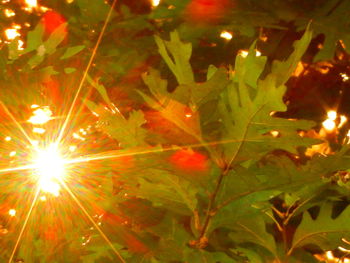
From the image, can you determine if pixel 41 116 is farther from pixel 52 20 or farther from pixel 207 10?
pixel 207 10

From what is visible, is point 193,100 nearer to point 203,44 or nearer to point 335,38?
point 335,38

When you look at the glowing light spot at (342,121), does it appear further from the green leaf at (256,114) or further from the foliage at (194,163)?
the green leaf at (256,114)

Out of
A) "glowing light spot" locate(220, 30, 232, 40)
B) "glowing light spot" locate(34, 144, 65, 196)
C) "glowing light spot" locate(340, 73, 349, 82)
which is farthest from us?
"glowing light spot" locate(340, 73, 349, 82)

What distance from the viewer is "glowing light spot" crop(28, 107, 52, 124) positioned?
1631 millimetres

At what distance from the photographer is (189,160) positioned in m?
0.86

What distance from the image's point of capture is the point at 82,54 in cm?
186

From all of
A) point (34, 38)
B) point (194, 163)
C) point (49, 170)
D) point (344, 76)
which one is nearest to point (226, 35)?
point (344, 76)

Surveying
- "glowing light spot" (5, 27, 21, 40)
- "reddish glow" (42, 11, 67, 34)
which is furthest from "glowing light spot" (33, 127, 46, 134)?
"glowing light spot" (5, 27, 21, 40)

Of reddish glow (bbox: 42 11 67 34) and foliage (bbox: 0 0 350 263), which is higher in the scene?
reddish glow (bbox: 42 11 67 34)

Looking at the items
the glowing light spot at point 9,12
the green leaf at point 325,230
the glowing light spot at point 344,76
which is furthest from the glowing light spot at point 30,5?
the green leaf at point 325,230

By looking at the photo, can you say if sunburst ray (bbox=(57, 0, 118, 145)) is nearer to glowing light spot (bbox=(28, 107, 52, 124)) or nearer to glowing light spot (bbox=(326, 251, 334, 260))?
glowing light spot (bbox=(28, 107, 52, 124))

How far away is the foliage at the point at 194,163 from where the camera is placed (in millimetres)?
832

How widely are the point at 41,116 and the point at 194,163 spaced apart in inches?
41.7

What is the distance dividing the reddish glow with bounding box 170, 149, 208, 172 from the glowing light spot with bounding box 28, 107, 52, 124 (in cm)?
88
